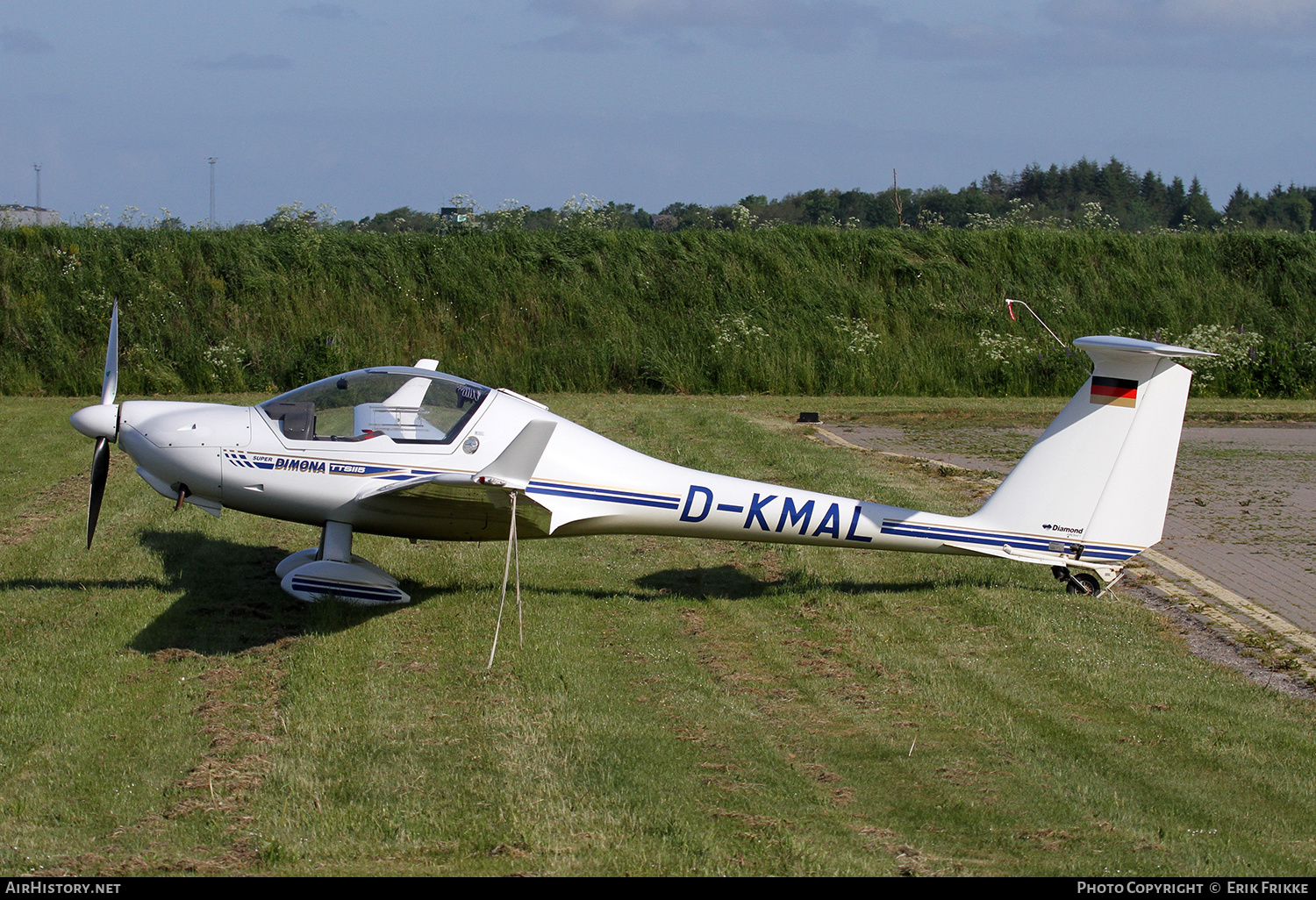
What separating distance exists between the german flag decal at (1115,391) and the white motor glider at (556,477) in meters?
0.01

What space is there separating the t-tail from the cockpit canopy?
4.45 metres

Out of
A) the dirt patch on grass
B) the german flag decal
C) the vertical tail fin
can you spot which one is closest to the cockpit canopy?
the dirt patch on grass

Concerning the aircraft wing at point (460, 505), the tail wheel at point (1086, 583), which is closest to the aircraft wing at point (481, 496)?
the aircraft wing at point (460, 505)

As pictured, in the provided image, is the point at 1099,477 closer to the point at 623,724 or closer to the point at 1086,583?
the point at 1086,583

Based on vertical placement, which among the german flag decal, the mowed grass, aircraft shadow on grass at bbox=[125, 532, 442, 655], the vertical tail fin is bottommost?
aircraft shadow on grass at bbox=[125, 532, 442, 655]

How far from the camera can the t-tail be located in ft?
27.8

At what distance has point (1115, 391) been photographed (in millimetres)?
8555

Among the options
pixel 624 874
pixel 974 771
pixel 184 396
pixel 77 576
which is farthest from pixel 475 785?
pixel 184 396

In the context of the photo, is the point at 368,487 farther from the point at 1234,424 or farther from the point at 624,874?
the point at 1234,424

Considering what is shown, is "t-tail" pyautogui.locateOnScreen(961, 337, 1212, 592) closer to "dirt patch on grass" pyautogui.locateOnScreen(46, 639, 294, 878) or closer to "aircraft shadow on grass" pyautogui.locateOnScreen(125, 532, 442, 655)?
"aircraft shadow on grass" pyautogui.locateOnScreen(125, 532, 442, 655)

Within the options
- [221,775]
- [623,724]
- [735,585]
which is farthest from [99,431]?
[735,585]

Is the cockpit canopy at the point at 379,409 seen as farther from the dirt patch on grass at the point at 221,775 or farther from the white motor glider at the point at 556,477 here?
the dirt patch on grass at the point at 221,775

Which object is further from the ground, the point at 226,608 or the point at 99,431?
the point at 99,431

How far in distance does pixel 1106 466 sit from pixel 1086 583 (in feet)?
3.53
